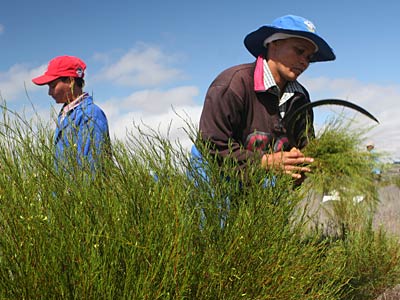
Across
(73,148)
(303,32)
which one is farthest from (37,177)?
(303,32)

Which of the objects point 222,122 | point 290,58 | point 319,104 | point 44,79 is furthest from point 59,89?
point 319,104

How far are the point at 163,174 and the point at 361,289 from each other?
1.88 meters

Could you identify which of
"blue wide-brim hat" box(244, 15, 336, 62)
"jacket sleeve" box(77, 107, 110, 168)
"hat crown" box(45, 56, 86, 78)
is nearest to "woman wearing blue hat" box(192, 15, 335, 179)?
"blue wide-brim hat" box(244, 15, 336, 62)

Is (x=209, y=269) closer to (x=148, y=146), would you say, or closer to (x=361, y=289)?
(x=148, y=146)

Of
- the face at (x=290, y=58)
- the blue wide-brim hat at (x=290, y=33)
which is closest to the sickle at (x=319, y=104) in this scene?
the face at (x=290, y=58)

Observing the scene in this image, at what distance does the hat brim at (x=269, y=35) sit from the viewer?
2.83m

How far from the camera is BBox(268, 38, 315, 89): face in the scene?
9.32 feet

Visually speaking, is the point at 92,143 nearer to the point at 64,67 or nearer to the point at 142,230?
the point at 142,230

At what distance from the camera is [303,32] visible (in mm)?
2795

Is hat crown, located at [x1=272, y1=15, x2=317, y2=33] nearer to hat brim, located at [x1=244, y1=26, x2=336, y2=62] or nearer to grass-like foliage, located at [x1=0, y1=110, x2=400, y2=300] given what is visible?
hat brim, located at [x1=244, y1=26, x2=336, y2=62]

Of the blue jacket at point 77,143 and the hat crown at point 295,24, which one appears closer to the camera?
the blue jacket at point 77,143

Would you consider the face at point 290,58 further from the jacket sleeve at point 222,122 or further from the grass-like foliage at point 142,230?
the grass-like foliage at point 142,230

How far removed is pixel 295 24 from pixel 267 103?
42 centimetres

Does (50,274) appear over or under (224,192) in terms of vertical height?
under
